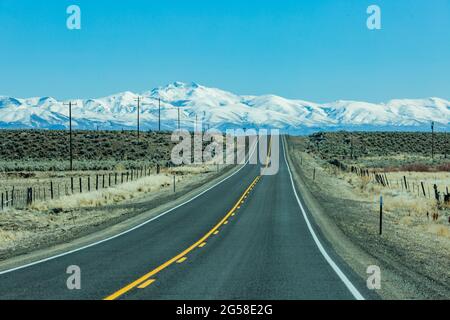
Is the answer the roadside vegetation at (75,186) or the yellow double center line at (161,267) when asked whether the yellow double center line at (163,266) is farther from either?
the roadside vegetation at (75,186)

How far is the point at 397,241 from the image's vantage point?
1853cm

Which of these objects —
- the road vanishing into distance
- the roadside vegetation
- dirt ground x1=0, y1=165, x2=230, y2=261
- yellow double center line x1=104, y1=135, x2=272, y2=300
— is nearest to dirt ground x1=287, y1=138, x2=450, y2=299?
the road vanishing into distance

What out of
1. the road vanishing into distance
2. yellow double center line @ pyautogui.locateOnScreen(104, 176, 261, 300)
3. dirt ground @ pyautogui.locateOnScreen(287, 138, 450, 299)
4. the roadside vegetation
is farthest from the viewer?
the roadside vegetation

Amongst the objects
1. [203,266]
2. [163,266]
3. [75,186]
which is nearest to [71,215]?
[163,266]

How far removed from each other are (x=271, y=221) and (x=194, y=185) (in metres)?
23.8

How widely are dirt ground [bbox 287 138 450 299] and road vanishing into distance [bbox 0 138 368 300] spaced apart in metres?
0.79

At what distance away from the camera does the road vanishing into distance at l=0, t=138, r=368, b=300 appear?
10.1 m

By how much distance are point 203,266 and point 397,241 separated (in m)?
8.23

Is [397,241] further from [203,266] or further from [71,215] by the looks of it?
[71,215]

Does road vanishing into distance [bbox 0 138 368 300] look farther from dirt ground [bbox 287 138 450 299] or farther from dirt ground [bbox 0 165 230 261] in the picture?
dirt ground [bbox 0 165 230 261]

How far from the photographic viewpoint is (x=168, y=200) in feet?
114

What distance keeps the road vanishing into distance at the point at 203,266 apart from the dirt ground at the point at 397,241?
788 millimetres

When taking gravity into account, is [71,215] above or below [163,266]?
below

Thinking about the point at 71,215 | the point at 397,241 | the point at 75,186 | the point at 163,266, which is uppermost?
the point at 163,266
